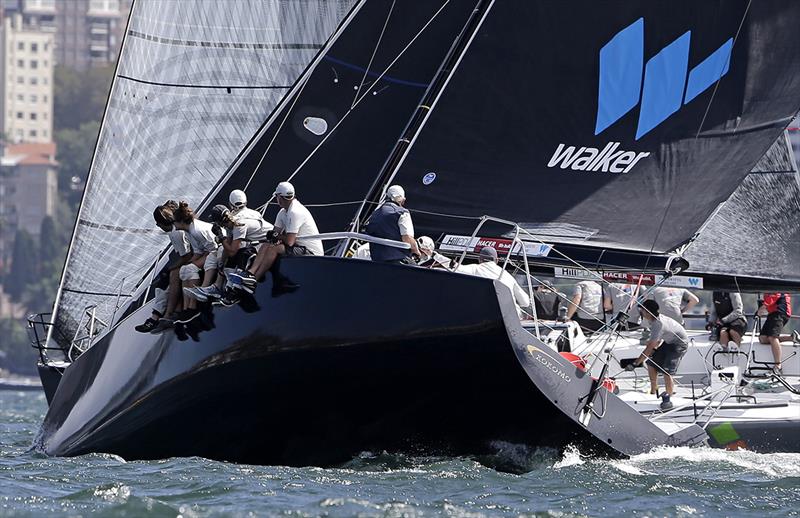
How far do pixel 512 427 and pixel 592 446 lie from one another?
2.33 feet

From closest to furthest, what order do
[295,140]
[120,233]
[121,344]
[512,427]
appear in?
[512,427] → [121,344] → [295,140] → [120,233]

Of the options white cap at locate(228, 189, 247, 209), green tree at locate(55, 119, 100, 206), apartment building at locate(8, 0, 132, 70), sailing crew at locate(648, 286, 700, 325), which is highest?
apartment building at locate(8, 0, 132, 70)

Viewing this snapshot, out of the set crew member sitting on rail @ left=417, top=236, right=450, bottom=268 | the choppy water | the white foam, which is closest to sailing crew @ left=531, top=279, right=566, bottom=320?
the choppy water

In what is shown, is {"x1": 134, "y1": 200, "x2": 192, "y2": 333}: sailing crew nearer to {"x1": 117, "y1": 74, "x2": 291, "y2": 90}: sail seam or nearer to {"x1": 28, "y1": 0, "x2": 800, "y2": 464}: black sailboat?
{"x1": 28, "y1": 0, "x2": 800, "y2": 464}: black sailboat

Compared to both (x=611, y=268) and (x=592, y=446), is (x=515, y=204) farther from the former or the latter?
(x=592, y=446)

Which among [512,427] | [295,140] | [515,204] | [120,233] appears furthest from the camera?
[120,233]

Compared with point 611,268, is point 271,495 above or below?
below

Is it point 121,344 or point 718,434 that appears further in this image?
point 718,434

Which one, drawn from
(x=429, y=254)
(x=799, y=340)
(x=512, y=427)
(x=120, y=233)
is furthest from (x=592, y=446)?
(x=120, y=233)

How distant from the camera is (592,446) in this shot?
10.4m

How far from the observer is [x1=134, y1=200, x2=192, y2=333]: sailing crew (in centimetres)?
1043

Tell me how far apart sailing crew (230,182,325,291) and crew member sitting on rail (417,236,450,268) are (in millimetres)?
697

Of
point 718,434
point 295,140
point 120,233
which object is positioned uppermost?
point 295,140

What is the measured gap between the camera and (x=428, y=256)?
33.6ft
